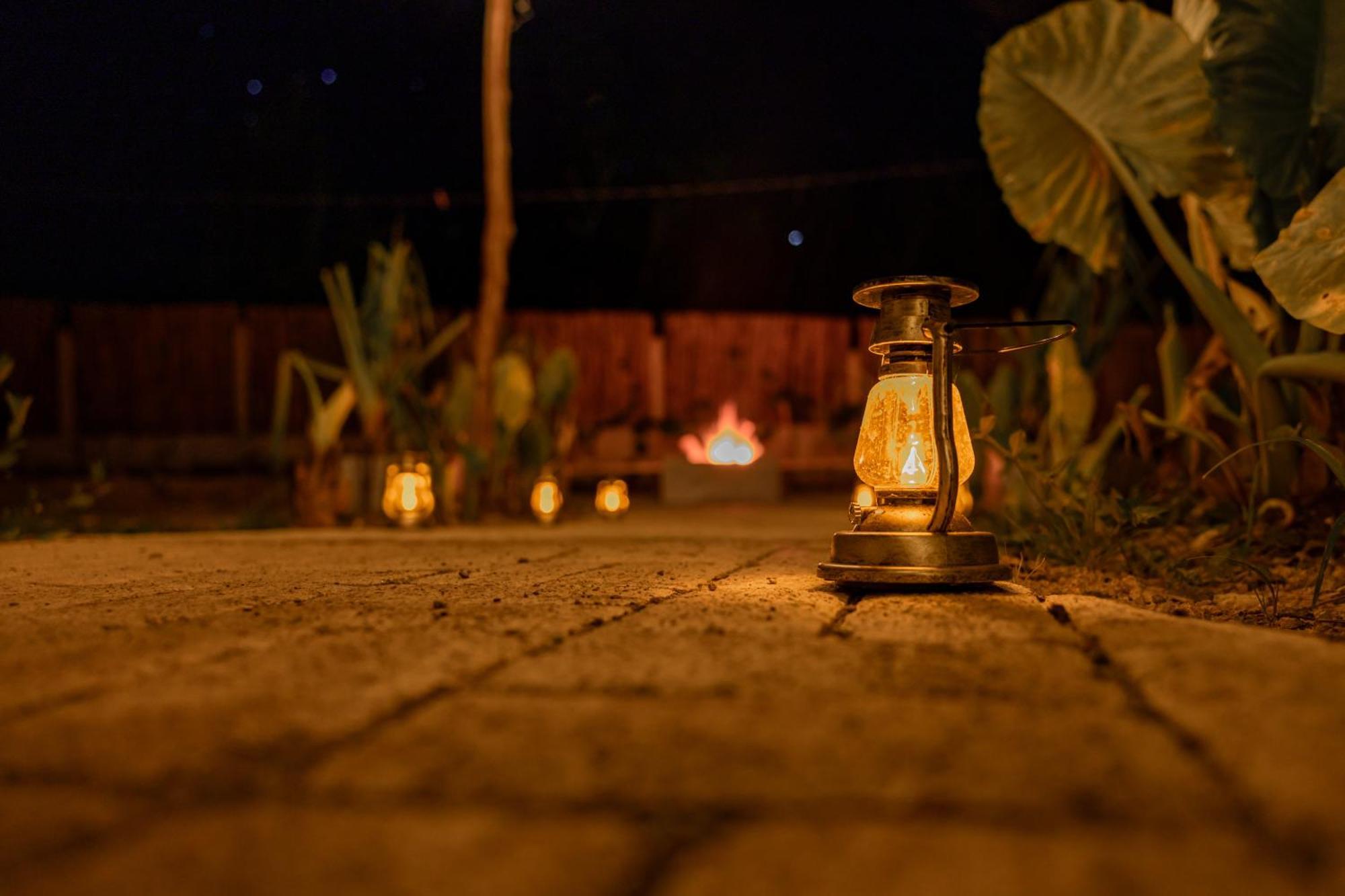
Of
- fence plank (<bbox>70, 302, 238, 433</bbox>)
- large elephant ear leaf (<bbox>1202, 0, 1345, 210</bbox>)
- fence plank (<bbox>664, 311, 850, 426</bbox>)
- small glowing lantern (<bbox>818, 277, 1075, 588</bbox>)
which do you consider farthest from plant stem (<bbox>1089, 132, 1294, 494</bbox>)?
fence plank (<bbox>70, 302, 238, 433</bbox>)

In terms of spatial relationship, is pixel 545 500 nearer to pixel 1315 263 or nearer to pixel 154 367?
pixel 1315 263

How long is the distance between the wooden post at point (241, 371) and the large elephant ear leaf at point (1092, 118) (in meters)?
5.87

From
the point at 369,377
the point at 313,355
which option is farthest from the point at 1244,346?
the point at 313,355

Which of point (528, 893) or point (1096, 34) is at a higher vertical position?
point (1096, 34)

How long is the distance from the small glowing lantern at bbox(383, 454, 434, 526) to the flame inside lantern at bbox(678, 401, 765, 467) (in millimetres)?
2528

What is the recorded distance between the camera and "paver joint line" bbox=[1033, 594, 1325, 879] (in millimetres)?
596

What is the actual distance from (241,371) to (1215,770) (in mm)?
7425

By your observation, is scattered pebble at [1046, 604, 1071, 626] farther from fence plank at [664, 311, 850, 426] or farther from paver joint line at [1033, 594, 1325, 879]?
fence plank at [664, 311, 850, 426]

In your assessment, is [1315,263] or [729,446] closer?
[1315,263]

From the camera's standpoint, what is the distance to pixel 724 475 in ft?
20.2

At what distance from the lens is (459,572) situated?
6.91 feet

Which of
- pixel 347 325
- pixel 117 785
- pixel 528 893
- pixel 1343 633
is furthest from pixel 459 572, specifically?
pixel 347 325

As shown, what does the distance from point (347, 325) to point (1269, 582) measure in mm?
3477

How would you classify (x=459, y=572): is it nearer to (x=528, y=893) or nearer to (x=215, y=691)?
(x=215, y=691)
